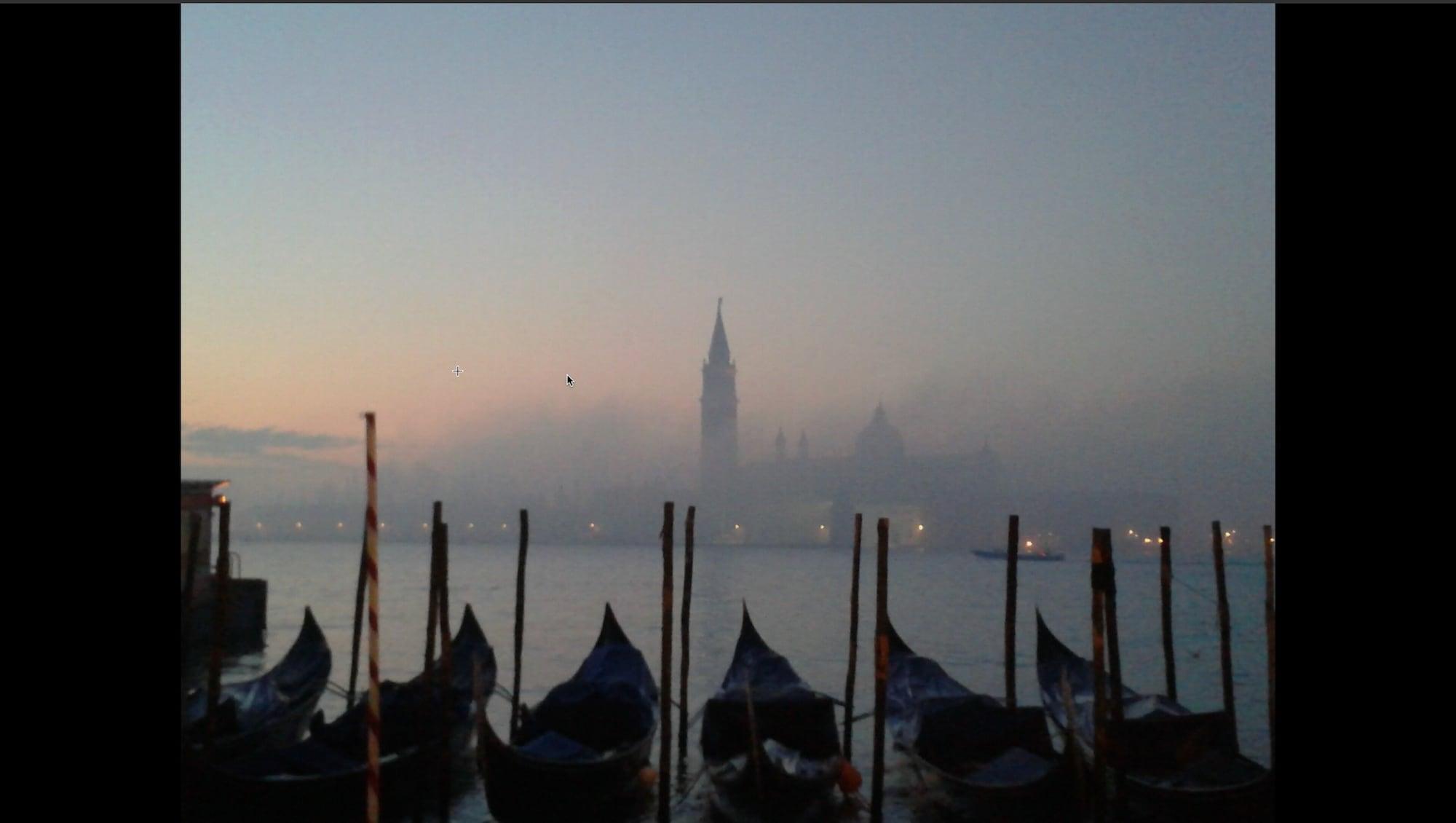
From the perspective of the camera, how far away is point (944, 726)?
1129cm

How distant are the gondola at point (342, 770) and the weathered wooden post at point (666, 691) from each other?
1.99 meters

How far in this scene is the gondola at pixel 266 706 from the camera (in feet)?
38.1

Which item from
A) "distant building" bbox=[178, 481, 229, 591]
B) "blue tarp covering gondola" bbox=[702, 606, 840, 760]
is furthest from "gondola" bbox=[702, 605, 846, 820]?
"distant building" bbox=[178, 481, 229, 591]

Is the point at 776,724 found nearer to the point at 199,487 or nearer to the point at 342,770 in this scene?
the point at 342,770

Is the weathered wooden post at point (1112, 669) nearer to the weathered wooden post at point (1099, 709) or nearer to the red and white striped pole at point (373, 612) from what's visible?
the weathered wooden post at point (1099, 709)

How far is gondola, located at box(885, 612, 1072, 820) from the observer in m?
9.97

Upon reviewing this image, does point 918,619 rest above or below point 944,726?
below

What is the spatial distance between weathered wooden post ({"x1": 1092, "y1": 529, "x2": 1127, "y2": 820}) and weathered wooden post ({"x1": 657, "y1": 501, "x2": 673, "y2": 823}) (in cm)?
384

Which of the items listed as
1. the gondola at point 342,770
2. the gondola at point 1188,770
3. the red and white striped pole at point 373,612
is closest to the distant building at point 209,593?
the gondola at point 342,770

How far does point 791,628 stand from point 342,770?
34.9 metres
